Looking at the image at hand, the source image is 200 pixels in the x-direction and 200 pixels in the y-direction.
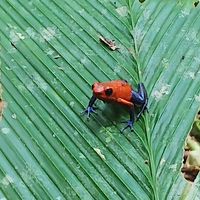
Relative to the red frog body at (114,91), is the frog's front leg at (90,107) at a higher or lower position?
lower

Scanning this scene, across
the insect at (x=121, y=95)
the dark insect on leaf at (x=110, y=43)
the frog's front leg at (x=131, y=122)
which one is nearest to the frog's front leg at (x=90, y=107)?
the insect at (x=121, y=95)

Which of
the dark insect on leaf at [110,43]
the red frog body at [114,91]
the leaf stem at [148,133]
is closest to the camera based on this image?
the leaf stem at [148,133]

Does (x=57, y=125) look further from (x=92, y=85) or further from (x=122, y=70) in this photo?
(x=122, y=70)

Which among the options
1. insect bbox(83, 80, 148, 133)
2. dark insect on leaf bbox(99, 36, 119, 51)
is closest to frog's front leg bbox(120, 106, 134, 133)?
insect bbox(83, 80, 148, 133)

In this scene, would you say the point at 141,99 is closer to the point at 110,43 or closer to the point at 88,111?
the point at 88,111

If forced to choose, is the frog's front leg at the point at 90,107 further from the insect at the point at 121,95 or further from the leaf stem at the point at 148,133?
the leaf stem at the point at 148,133

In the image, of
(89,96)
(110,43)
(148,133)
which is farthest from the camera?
(110,43)

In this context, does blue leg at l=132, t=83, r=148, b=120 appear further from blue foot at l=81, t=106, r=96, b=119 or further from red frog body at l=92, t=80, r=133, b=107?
blue foot at l=81, t=106, r=96, b=119

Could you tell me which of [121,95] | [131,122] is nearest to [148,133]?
[131,122]
